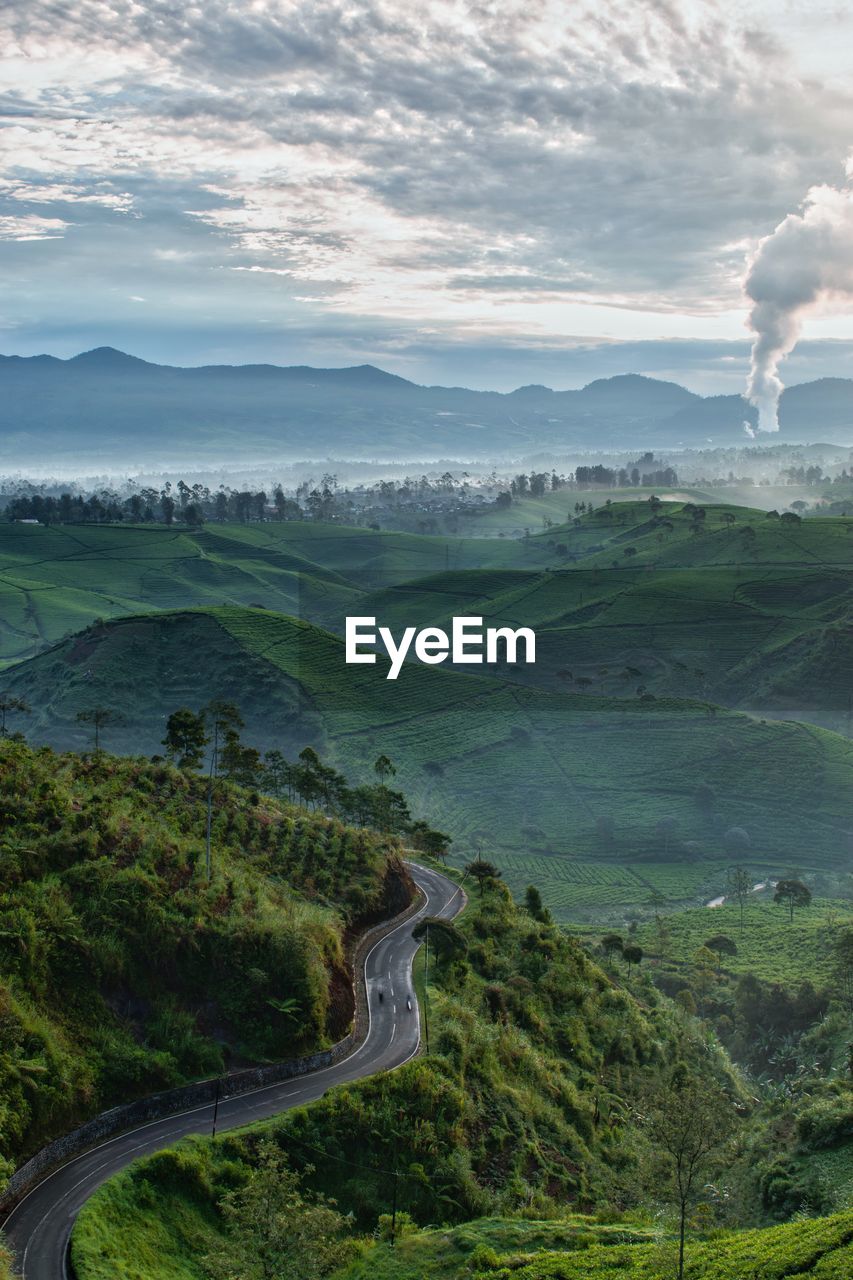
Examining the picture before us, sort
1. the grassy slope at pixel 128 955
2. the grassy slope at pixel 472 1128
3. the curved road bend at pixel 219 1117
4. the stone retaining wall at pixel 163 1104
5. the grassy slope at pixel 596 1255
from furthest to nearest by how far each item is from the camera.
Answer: the grassy slope at pixel 128 955, the grassy slope at pixel 472 1128, the stone retaining wall at pixel 163 1104, the curved road bend at pixel 219 1117, the grassy slope at pixel 596 1255

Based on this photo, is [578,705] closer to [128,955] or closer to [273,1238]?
[128,955]

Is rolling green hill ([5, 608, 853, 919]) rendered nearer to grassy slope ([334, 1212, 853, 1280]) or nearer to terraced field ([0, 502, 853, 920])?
terraced field ([0, 502, 853, 920])

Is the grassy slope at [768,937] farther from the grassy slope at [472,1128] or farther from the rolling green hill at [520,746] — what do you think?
the grassy slope at [472,1128]

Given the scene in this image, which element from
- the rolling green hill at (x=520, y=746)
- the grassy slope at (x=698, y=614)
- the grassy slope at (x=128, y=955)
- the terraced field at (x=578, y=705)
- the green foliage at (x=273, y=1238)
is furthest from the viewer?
the grassy slope at (x=698, y=614)

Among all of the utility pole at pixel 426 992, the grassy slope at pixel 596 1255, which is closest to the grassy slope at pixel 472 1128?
the utility pole at pixel 426 992

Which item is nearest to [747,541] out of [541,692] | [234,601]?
[541,692]

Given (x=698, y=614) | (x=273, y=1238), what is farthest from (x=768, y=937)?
(x=698, y=614)

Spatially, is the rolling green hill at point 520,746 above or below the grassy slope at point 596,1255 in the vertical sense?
below

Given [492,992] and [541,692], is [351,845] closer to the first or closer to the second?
[492,992]
